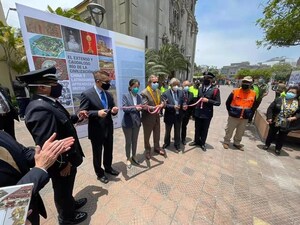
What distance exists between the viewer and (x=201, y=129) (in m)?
4.21

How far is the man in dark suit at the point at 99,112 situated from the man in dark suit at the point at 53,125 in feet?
2.14

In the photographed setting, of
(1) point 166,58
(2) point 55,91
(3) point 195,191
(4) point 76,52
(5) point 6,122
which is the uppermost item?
(1) point 166,58

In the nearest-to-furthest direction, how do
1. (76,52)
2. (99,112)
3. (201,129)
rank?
(99,112)
(76,52)
(201,129)

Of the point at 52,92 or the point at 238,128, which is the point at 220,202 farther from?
the point at 52,92

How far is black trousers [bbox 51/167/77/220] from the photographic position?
1708 millimetres

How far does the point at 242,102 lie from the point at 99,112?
3609mm

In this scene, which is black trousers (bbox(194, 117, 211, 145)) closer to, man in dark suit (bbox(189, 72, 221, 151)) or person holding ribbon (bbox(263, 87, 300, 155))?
man in dark suit (bbox(189, 72, 221, 151))

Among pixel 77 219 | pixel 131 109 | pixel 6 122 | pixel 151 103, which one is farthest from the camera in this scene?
pixel 151 103

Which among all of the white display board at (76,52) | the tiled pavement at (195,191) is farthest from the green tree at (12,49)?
the tiled pavement at (195,191)

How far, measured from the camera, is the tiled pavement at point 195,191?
6.96 feet

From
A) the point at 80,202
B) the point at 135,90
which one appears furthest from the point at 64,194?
the point at 135,90

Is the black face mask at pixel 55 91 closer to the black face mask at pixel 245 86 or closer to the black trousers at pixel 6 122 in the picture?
the black trousers at pixel 6 122

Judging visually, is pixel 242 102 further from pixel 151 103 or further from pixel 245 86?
pixel 151 103

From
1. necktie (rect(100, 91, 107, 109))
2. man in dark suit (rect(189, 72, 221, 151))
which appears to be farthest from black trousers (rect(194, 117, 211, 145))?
necktie (rect(100, 91, 107, 109))
